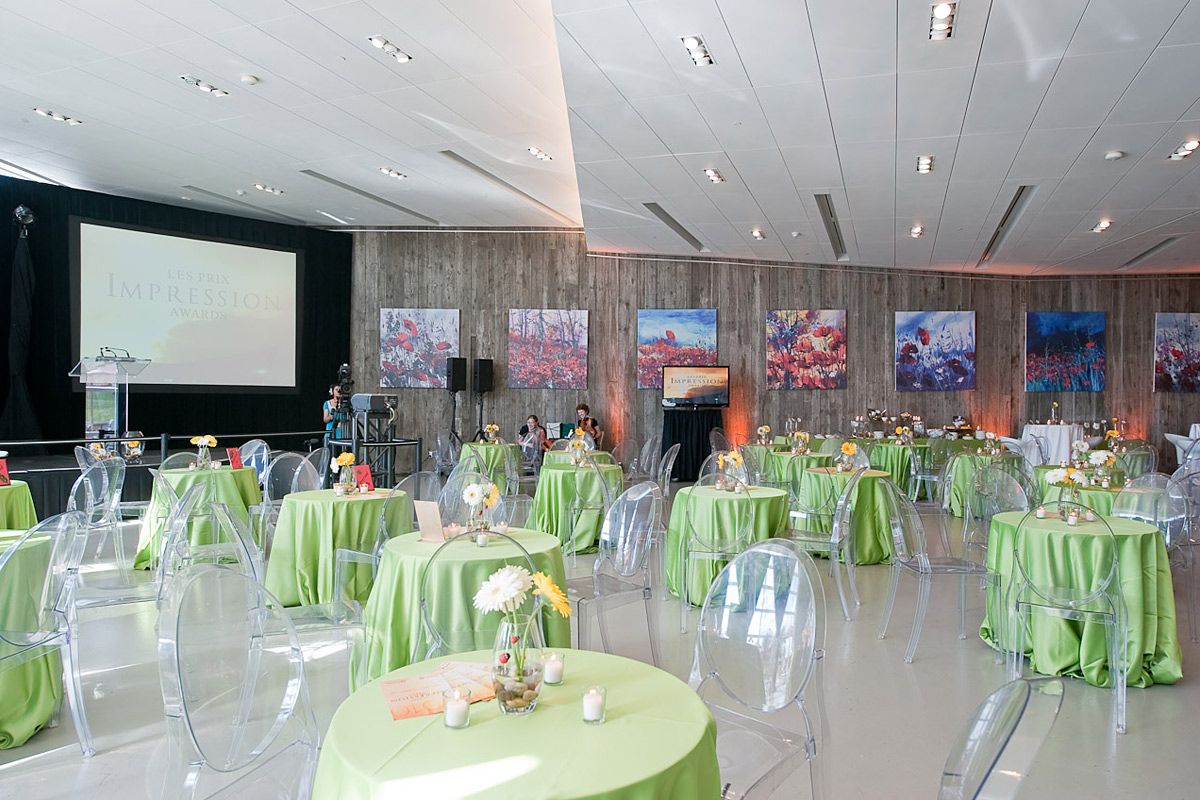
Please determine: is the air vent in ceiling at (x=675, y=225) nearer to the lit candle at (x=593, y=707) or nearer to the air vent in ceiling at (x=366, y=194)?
the air vent in ceiling at (x=366, y=194)

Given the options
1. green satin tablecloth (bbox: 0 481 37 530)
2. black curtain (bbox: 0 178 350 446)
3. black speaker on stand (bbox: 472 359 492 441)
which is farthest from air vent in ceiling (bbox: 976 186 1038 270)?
black curtain (bbox: 0 178 350 446)

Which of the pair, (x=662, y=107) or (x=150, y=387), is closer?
(x=662, y=107)

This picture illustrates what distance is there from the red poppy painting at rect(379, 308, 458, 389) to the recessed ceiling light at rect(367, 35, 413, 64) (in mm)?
7256

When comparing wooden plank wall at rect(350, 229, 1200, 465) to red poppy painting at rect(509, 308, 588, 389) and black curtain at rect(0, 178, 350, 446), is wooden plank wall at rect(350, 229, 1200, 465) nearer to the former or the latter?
red poppy painting at rect(509, 308, 588, 389)

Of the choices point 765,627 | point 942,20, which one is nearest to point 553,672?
point 765,627

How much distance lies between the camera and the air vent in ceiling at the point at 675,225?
31.4 ft

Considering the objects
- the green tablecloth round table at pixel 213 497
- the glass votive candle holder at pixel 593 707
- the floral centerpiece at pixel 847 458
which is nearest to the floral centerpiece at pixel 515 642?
the glass votive candle holder at pixel 593 707

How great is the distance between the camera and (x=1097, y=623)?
12.8 ft

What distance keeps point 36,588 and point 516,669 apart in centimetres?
248

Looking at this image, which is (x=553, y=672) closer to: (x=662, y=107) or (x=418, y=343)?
(x=662, y=107)

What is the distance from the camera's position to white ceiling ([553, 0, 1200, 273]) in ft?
15.1

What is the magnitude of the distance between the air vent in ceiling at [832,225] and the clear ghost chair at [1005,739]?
306 inches

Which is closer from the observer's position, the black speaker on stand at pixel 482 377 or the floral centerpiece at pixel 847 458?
the floral centerpiece at pixel 847 458

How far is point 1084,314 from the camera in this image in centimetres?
1283
